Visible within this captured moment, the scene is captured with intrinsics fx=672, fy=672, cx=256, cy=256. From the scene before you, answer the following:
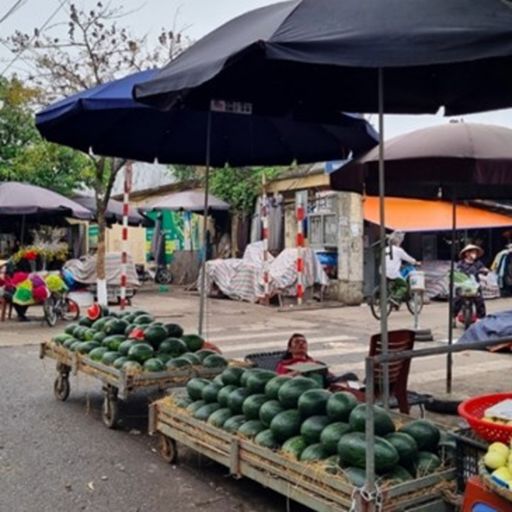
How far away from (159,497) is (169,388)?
131cm

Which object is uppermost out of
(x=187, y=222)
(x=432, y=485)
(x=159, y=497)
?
(x=187, y=222)

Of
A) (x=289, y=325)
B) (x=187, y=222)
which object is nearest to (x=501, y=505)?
(x=289, y=325)

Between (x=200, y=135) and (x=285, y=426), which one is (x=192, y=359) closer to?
(x=285, y=426)

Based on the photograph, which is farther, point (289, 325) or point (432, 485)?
point (289, 325)

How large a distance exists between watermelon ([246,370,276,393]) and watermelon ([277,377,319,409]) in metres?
0.27

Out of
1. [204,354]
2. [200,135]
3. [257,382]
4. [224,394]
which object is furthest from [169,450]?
[200,135]

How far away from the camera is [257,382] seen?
4.38m

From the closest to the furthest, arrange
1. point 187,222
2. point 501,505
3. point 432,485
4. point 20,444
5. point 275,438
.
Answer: point 501,505 → point 432,485 → point 275,438 → point 20,444 → point 187,222

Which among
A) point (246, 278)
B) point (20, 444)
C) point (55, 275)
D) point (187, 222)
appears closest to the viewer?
point (20, 444)

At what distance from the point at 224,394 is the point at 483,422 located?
1889 mm

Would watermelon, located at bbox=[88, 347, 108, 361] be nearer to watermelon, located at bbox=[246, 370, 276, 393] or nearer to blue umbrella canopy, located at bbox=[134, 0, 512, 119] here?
watermelon, located at bbox=[246, 370, 276, 393]

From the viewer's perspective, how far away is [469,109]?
5.54m

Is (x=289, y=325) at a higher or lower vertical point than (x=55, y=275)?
lower

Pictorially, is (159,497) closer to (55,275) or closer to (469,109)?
(469,109)
